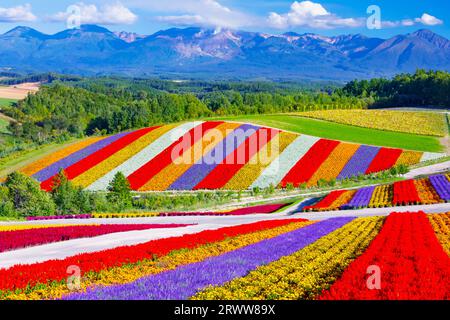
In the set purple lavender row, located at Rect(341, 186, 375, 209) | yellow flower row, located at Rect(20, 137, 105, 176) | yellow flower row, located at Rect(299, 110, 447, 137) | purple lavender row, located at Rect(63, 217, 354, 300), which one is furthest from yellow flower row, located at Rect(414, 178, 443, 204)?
yellow flower row, located at Rect(20, 137, 105, 176)

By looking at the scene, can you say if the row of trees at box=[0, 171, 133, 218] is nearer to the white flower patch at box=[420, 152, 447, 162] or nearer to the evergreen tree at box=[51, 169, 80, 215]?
the evergreen tree at box=[51, 169, 80, 215]

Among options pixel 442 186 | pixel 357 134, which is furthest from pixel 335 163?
pixel 442 186

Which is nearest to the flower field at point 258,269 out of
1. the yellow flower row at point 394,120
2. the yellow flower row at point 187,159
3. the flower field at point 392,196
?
the flower field at point 392,196

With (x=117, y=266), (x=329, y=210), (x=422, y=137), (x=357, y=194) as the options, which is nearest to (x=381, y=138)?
(x=422, y=137)

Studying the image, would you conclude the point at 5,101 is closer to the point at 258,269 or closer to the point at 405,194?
the point at 405,194

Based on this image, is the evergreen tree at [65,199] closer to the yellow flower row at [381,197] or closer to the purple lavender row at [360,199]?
the purple lavender row at [360,199]
